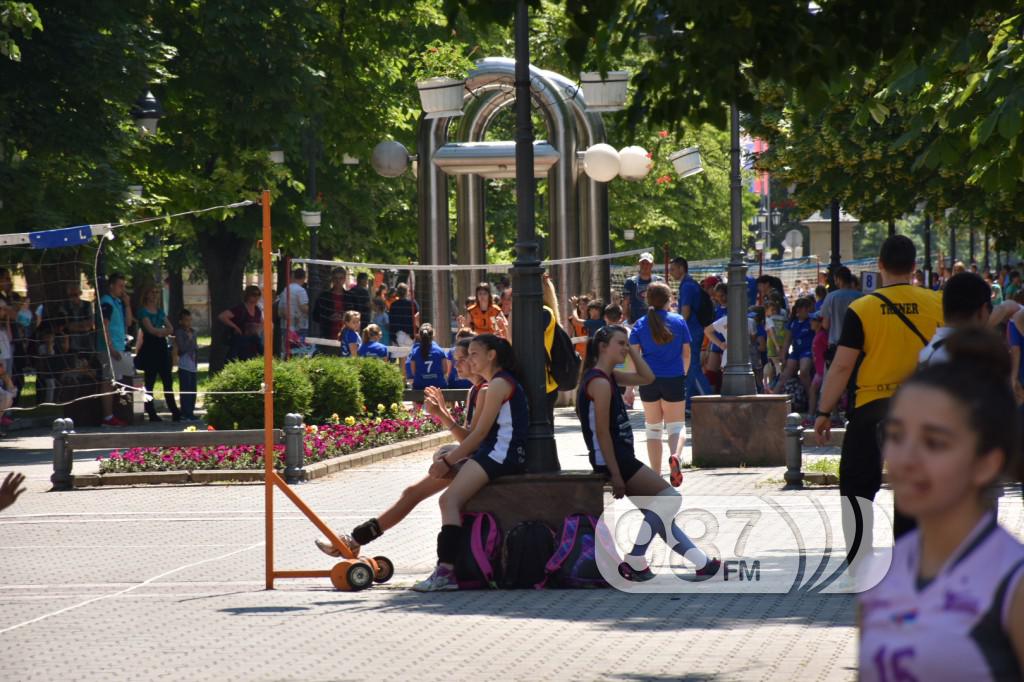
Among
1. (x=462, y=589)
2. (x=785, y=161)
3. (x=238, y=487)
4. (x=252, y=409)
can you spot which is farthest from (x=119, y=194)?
(x=462, y=589)

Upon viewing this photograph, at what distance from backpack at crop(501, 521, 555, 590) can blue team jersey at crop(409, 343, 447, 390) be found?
499 inches

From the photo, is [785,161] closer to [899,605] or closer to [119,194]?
[119,194]

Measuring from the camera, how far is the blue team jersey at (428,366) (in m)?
22.4

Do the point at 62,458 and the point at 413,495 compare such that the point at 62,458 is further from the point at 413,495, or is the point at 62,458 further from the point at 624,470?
the point at 624,470

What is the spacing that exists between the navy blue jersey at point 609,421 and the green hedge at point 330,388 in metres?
9.15

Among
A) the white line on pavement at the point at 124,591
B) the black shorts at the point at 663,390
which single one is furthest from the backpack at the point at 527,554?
the black shorts at the point at 663,390

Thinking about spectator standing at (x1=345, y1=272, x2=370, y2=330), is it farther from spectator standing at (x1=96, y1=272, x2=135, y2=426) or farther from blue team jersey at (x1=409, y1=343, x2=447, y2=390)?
Answer: spectator standing at (x1=96, y1=272, x2=135, y2=426)

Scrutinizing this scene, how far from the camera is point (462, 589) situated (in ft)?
32.3

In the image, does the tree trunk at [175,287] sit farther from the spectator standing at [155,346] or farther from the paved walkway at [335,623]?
the paved walkway at [335,623]

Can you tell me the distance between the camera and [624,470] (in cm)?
1012

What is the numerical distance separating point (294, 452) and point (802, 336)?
23.8 feet

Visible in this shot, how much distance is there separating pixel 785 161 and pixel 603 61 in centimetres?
1676

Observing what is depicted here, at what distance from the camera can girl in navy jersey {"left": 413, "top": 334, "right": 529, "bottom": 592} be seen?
32.1 ft

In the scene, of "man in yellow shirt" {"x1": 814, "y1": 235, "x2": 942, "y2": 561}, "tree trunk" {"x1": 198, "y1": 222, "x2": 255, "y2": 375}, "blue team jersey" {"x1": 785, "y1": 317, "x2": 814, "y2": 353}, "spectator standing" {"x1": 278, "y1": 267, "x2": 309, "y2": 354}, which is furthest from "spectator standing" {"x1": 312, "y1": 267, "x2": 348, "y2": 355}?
"man in yellow shirt" {"x1": 814, "y1": 235, "x2": 942, "y2": 561}
